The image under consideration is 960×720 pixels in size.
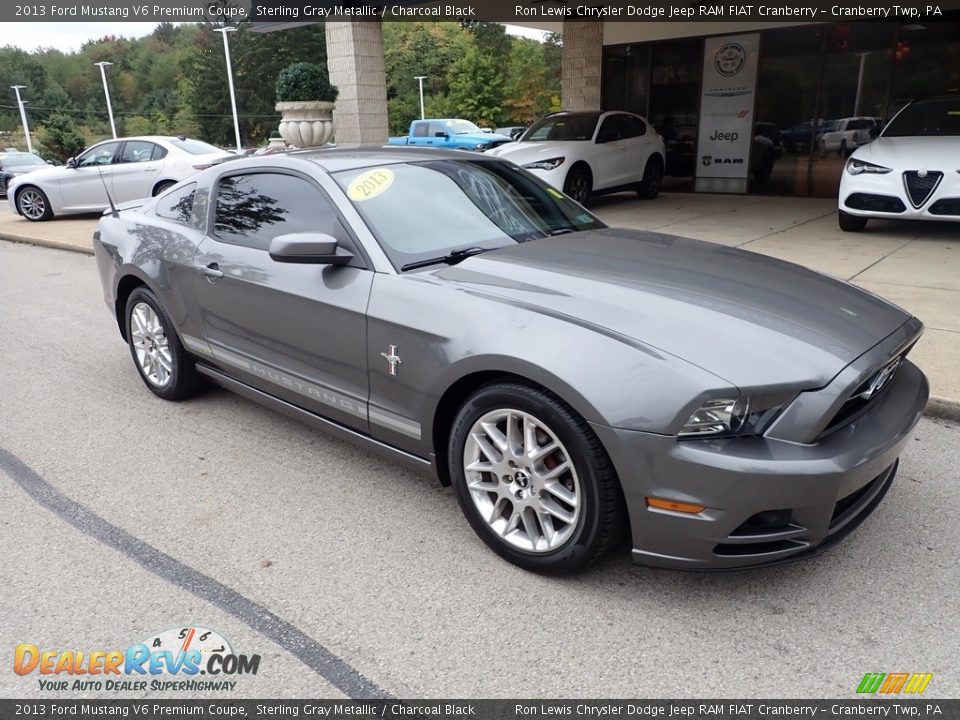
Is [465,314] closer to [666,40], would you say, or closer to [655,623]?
[655,623]

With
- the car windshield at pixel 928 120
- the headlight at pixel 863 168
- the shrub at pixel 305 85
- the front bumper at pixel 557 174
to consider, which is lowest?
the front bumper at pixel 557 174

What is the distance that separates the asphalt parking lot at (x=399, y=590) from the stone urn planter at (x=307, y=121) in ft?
30.5

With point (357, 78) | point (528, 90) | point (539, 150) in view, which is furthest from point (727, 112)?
point (528, 90)

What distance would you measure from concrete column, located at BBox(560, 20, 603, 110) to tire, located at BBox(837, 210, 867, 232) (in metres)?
7.54

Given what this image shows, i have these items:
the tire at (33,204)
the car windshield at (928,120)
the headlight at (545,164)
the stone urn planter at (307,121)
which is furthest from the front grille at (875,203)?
the tire at (33,204)

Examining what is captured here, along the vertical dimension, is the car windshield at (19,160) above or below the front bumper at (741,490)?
below

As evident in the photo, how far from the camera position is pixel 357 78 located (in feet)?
41.0

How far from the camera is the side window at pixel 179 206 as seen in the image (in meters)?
4.35

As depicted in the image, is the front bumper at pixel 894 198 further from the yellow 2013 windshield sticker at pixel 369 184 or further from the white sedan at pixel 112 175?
the white sedan at pixel 112 175

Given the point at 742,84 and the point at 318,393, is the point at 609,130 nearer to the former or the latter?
the point at 742,84

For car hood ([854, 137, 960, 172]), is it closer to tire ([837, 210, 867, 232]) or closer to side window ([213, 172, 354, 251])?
tire ([837, 210, 867, 232])

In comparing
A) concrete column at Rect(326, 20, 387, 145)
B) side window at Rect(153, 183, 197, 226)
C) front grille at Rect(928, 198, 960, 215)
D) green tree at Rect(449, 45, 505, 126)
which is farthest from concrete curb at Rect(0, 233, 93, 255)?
green tree at Rect(449, 45, 505, 126)

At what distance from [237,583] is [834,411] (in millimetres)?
2228

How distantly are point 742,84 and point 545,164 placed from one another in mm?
5549
